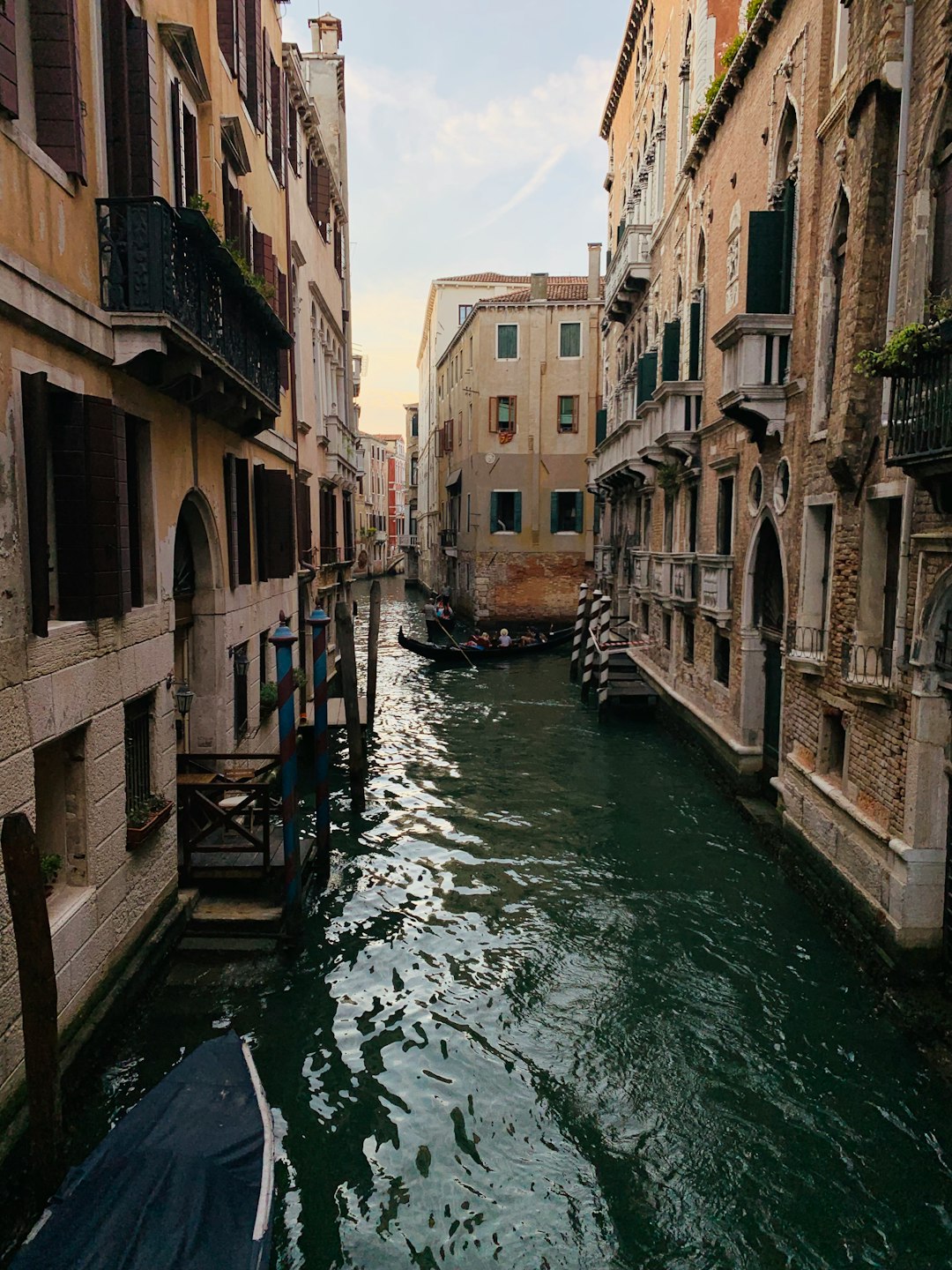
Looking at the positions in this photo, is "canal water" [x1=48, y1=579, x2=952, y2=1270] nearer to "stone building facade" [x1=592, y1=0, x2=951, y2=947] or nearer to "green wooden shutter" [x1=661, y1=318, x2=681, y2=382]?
"stone building facade" [x1=592, y1=0, x2=951, y2=947]

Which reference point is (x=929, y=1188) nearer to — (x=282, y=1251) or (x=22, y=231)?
(x=282, y=1251)

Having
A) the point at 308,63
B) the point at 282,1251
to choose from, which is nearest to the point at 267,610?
the point at 282,1251

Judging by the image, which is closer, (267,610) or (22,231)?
(22,231)

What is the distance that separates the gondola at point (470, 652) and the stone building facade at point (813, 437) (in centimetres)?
731

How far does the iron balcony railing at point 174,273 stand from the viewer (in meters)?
5.41

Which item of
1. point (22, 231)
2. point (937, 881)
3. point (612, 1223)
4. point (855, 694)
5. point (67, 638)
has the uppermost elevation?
point (22, 231)

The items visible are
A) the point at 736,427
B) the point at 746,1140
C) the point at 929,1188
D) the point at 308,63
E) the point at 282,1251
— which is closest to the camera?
the point at 282,1251

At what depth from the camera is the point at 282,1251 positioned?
4.39 metres

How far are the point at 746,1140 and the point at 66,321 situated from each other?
5877mm

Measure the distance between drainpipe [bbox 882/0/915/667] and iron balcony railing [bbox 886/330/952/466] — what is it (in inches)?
21.9

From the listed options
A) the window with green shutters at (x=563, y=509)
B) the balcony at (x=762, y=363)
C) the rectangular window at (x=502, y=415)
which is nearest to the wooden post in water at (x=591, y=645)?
the balcony at (x=762, y=363)

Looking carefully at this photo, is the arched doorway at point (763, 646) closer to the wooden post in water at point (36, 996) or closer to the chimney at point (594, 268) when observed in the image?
the wooden post in water at point (36, 996)

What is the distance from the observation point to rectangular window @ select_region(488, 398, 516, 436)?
29266mm

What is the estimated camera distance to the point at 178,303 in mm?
5844
